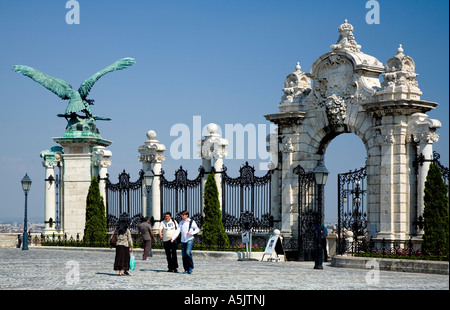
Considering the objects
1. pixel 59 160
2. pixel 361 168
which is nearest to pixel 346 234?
pixel 361 168

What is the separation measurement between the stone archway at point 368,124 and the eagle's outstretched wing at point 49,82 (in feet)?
39.1

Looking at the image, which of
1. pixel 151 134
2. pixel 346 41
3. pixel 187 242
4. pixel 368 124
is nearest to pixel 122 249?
pixel 187 242

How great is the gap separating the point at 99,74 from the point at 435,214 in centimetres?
1894

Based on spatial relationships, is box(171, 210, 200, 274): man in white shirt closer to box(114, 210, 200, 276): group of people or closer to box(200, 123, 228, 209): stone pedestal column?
box(114, 210, 200, 276): group of people

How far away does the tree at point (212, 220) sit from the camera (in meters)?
31.7

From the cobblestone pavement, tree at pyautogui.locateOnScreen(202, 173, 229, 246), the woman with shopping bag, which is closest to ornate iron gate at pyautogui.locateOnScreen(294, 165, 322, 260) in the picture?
the cobblestone pavement

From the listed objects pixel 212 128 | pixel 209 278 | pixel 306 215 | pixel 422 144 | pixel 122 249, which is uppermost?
pixel 212 128

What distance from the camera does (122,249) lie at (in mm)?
20484

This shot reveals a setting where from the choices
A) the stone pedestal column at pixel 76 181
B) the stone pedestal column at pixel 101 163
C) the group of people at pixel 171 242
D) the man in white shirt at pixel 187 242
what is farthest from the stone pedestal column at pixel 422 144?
the stone pedestal column at pixel 76 181

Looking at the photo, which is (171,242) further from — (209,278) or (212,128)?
(212,128)

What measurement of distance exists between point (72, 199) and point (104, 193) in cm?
154

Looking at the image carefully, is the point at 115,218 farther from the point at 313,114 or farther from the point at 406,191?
A: the point at 406,191

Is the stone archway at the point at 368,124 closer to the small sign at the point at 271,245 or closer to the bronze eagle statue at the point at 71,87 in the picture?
the small sign at the point at 271,245

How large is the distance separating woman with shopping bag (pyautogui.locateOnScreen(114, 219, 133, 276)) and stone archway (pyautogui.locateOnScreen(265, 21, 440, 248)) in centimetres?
917
